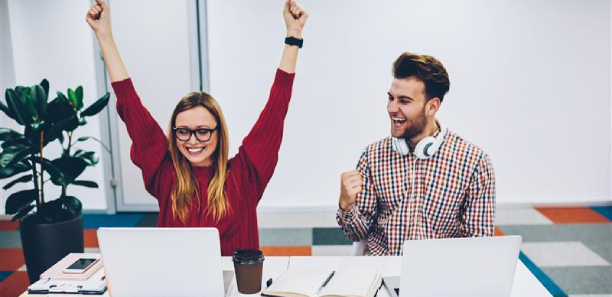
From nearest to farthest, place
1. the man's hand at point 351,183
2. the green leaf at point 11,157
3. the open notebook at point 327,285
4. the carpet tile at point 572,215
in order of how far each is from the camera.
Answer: the open notebook at point 327,285 → the man's hand at point 351,183 → the green leaf at point 11,157 → the carpet tile at point 572,215

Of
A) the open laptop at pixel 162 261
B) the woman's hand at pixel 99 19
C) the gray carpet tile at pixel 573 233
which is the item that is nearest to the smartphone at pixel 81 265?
the open laptop at pixel 162 261

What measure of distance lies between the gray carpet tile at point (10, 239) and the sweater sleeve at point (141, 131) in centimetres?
244

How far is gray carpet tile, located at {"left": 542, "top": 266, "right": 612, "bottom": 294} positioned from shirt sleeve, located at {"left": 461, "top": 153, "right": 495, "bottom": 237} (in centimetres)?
137

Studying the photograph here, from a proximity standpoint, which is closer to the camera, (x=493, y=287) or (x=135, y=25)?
(x=493, y=287)

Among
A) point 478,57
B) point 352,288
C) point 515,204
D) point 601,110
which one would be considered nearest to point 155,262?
point 352,288

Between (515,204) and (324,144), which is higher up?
(324,144)

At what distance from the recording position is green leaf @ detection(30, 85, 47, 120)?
2.71 meters

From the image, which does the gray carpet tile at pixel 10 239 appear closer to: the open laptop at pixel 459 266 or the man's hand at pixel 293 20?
the man's hand at pixel 293 20

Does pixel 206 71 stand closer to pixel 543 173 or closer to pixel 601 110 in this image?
pixel 543 173

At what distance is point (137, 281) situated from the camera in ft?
4.56

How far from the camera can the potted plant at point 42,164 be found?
2.71 m

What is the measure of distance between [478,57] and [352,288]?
314cm

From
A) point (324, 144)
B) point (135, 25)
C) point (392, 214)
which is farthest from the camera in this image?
point (324, 144)

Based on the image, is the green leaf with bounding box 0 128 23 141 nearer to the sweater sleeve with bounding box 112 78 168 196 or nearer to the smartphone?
the sweater sleeve with bounding box 112 78 168 196
